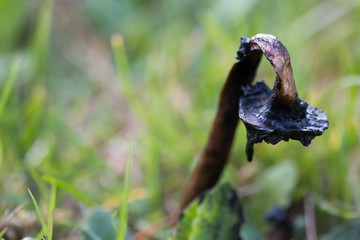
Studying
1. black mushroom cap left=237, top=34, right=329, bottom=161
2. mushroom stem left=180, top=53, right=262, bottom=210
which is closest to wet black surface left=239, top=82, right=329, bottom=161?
black mushroom cap left=237, top=34, right=329, bottom=161

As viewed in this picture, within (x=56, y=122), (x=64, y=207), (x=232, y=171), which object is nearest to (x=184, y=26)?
(x=56, y=122)

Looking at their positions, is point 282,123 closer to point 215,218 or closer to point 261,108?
point 261,108

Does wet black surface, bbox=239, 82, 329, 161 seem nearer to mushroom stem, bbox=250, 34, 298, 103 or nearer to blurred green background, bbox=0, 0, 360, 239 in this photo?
mushroom stem, bbox=250, 34, 298, 103

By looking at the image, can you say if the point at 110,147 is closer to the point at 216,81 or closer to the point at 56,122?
the point at 56,122

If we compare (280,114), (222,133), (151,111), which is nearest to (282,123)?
(280,114)

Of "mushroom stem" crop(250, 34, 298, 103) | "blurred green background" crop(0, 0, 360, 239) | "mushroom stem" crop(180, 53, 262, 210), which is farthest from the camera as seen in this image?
"blurred green background" crop(0, 0, 360, 239)
